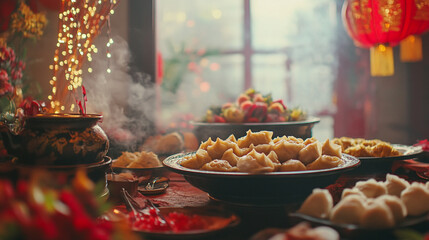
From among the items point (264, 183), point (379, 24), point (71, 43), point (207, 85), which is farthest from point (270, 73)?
point (264, 183)

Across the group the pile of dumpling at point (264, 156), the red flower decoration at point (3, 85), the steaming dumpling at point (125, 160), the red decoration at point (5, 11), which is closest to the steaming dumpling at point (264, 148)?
the pile of dumpling at point (264, 156)

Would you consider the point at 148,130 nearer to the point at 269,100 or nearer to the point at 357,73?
the point at 269,100

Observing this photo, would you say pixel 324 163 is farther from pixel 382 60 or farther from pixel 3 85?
pixel 382 60

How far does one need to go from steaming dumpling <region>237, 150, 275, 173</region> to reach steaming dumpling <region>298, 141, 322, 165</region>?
20 cm

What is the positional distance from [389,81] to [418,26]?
3.51 metres

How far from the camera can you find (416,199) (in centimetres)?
132

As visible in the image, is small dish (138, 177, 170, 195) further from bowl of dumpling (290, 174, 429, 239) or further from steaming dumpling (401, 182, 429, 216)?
steaming dumpling (401, 182, 429, 216)

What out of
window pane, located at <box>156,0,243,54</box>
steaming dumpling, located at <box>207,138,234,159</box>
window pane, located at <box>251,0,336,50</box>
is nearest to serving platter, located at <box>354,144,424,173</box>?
steaming dumpling, located at <box>207,138,234,159</box>

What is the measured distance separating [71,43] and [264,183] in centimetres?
123


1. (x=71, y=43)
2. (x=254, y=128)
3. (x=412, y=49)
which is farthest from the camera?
(x=412, y=49)

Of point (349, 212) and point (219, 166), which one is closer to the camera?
point (349, 212)

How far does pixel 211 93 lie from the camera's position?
8375mm

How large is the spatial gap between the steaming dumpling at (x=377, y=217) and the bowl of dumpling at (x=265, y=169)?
33cm

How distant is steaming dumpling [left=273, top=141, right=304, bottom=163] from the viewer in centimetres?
169
